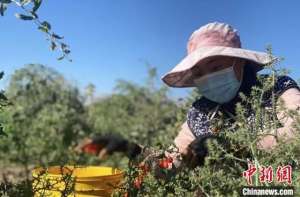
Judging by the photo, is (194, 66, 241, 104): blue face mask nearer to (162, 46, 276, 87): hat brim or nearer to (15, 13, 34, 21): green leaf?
(162, 46, 276, 87): hat brim

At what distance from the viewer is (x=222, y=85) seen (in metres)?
2.12

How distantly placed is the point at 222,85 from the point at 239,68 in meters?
0.09

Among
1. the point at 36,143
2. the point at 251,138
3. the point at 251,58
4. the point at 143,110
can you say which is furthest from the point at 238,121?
the point at 143,110

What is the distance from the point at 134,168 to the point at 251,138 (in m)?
0.38

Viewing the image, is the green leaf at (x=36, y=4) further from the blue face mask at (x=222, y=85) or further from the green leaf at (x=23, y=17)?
the blue face mask at (x=222, y=85)

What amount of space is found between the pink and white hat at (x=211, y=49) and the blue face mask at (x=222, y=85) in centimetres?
6

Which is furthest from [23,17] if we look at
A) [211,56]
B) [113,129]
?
[113,129]

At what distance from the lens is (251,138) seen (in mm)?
1539

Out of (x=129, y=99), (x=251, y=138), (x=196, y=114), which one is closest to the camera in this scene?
(x=251, y=138)

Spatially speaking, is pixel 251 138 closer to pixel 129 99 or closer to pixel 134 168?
pixel 134 168

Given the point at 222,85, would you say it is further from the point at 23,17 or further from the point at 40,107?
the point at 40,107

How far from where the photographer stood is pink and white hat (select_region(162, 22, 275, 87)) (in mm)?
2068

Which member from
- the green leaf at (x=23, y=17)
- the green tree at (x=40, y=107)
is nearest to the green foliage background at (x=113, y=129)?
the green tree at (x=40, y=107)

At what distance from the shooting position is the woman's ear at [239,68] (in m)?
2.13
